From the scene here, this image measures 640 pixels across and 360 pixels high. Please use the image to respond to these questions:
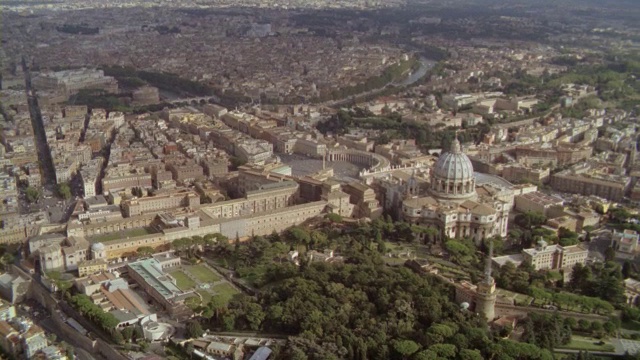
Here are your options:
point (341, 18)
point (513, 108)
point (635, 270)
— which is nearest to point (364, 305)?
point (635, 270)

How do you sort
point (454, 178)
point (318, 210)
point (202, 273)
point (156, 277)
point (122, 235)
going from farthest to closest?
point (454, 178), point (318, 210), point (122, 235), point (202, 273), point (156, 277)

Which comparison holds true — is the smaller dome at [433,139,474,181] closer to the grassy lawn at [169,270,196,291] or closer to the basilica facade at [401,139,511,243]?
the basilica facade at [401,139,511,243]

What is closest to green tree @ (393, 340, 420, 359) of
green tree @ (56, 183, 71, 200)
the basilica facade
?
the basilica facade

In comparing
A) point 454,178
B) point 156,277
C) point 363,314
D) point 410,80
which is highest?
point 454,178

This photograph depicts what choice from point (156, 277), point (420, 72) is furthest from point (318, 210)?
point (420, 72)

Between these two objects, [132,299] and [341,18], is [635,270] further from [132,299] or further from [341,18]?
[341,18]

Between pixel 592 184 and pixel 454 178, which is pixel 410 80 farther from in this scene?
pixel 454 178
